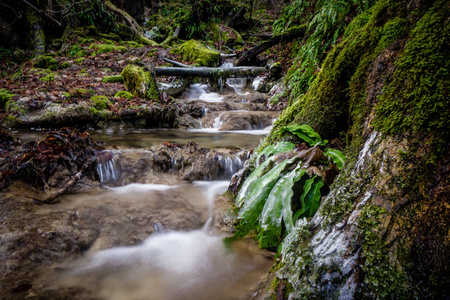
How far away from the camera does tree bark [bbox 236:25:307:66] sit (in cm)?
829

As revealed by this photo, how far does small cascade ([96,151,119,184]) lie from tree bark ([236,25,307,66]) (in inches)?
252

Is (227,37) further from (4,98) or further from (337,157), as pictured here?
(337,157)

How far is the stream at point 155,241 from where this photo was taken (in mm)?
1783

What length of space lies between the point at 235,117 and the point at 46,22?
1354cm

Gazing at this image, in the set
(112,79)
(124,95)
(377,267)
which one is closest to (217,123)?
(124,95)

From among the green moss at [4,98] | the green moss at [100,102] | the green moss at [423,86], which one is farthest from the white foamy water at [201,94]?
the green moss at [423,86]

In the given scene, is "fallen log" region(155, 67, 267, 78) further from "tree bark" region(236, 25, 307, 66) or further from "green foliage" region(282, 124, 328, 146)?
"green foliage" region(282, 124, 328, 146)

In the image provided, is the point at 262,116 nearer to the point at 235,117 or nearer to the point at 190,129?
the point at 235,117

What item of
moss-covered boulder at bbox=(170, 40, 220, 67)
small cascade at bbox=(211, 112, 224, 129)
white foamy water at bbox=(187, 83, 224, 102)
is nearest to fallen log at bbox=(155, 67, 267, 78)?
white foamy water at bbox=(187, 83, 224, 102)

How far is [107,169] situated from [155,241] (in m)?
1.83

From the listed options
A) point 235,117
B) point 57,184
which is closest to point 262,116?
point 235,117

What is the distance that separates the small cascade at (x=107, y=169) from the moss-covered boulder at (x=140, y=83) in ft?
12.7

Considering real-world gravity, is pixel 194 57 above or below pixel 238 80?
above

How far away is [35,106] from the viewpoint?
545 cm
